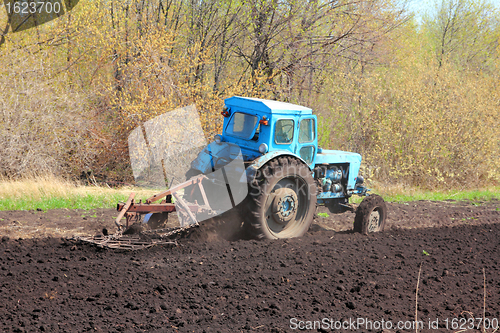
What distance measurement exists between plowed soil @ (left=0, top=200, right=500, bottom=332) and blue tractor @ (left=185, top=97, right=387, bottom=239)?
0.34 metres

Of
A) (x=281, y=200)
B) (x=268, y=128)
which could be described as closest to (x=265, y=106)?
(x=268, y=128)

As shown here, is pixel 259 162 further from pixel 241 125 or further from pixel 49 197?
pixel 49 197

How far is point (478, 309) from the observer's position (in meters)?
4.52

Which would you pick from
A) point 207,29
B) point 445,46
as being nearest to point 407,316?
point 207,29

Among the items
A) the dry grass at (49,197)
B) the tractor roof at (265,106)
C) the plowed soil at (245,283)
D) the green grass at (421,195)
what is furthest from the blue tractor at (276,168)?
the green grass at (421,195)

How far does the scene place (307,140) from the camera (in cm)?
709

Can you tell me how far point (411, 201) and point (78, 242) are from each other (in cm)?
837

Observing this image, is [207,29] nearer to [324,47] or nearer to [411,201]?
[324,47]

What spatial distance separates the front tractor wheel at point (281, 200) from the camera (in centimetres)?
624

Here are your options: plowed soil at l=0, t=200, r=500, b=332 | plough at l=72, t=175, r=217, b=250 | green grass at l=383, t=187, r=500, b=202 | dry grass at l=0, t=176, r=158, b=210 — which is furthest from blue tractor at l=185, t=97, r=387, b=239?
green grass at l=383, t=187, r=500, b=202

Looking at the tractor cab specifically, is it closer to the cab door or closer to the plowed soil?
the cab door

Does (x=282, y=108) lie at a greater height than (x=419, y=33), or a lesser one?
lesser

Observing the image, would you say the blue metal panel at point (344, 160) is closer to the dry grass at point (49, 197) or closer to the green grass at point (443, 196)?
the green grass at point (443, 196)

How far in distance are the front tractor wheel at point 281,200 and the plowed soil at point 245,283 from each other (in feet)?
0.83
